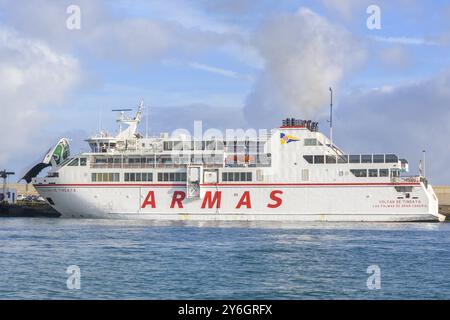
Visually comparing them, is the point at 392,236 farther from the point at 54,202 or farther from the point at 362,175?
the point at 54,202

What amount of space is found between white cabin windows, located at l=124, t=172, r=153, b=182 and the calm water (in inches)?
330

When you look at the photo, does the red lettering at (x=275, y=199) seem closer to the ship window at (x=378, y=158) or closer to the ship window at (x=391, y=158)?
the ship window at (x=378, y=158)

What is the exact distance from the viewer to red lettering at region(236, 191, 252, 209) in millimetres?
54344

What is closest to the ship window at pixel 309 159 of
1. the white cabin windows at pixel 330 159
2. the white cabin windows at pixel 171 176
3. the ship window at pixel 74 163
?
the white cabin windows at pixel 330 159

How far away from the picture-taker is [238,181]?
54.7 m

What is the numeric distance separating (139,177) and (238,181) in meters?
7.63

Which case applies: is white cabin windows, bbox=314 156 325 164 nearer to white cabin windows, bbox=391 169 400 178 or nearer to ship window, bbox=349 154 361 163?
ship window, bbox=349 154 361 163

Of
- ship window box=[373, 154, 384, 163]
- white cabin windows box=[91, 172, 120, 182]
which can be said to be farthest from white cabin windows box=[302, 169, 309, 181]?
white cabin windows box=[91, 172, 120, 182]

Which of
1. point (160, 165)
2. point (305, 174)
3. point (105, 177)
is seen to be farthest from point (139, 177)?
point (305, 174)

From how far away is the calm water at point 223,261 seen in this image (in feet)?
80.2

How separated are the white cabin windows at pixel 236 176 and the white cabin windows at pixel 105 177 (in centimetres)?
828
